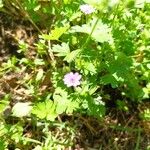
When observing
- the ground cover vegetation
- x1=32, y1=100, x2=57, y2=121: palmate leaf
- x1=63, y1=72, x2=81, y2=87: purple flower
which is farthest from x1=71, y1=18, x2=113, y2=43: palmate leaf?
x1=32, y1=100, x2=57, y2=121: palmate leaf

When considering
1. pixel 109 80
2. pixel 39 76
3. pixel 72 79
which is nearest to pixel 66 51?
pixel 72 79

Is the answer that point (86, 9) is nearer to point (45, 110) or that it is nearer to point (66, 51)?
point (66, 51)

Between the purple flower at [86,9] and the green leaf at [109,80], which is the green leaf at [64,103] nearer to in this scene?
the green leaf at [109,80]

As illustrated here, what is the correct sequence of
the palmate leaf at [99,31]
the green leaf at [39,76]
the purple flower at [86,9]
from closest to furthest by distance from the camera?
the palmate leaf at [99,31]
the purple flower at [86,9]
the green leaf at [39,76]

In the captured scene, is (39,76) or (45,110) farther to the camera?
(39,76)

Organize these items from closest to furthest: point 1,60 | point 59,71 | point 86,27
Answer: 1. point 86,27
2. point 59,71
3. point 1,60

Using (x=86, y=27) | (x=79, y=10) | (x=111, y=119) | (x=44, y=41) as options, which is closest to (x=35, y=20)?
(x=44, y=41)

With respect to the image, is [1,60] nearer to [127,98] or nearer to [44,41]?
[44,41]

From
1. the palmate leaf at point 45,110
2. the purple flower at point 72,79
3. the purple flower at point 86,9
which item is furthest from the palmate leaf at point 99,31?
the palmate leaf at point 45,110
